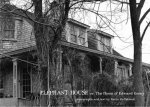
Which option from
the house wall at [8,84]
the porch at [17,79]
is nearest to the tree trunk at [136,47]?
the porch at [17,79]

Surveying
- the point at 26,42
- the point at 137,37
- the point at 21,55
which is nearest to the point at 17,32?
the point at 26,42

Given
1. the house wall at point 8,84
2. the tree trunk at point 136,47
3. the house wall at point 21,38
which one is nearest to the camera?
the tree trunk at point 136,47

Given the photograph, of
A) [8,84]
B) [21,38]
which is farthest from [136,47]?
[21,38]

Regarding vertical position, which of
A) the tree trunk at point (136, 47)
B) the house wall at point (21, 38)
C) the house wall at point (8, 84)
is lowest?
the house wall at point (8, 84)

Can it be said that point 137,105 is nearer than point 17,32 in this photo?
Yes

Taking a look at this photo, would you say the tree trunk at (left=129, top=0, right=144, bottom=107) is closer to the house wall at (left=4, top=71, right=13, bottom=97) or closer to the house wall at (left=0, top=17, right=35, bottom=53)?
the house wall at (left=0, top=17, right=35, bottom=53)

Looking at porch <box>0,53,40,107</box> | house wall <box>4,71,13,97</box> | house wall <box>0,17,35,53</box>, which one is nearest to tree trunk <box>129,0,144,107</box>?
porch <box>0,53,40,107</box>

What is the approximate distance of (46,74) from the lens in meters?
9.48

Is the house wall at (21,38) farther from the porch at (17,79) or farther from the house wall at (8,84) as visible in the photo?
the house wall at (8,84)

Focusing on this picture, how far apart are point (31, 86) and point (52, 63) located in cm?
727

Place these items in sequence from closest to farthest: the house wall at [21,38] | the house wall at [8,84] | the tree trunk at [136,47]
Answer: the tree trunk at [136,47]
the house wall at [8,84]
the house wall at [21,38]

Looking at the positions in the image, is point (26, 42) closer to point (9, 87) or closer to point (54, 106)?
point (9, 87)

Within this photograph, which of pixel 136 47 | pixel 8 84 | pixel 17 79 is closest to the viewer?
pixel 136 47

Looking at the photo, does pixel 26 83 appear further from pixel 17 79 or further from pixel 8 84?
pixel 8 84
